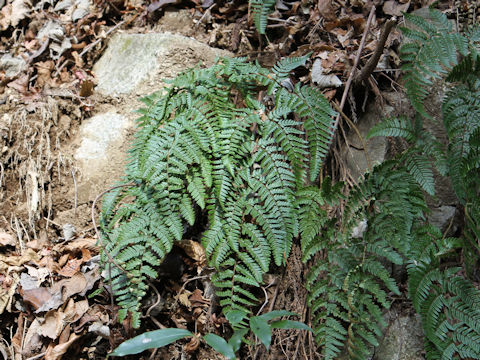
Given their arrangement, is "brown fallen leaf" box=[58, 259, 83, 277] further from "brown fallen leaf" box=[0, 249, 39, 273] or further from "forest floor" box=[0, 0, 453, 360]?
"brown fallen leaf" box=[0, 249, 39, 273]

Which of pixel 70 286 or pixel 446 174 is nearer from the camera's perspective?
pixel 446 174

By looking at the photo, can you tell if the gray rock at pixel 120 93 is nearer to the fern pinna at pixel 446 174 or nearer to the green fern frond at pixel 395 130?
the green fern frond at pixel 395 130

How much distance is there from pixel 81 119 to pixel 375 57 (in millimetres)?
2101

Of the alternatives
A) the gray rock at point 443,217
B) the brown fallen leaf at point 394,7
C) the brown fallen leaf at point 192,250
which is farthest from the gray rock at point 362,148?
the brown fallen leaf at point 192,250

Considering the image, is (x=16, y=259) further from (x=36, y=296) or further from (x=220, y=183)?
(x=220, y=183)

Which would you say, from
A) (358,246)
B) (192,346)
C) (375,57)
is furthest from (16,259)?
(375,57)

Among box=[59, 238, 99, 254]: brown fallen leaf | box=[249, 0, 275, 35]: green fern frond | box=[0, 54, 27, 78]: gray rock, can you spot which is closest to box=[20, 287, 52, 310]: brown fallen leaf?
box=[59, 238, 99, 254]: brown fallen leaf

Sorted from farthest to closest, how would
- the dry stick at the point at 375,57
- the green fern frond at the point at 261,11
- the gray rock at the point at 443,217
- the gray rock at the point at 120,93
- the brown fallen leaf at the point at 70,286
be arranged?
the gray rock at the point at 120,93 → the green fern frond at the point at 261,11 → the gray rock at the point at 443,217 → the brown fallen leaf at the point at 70,286 → the dry stick at the point at 375,57

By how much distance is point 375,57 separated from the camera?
95.1 inches

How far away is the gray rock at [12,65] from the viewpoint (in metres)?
3.31

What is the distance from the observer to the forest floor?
233 centimetres

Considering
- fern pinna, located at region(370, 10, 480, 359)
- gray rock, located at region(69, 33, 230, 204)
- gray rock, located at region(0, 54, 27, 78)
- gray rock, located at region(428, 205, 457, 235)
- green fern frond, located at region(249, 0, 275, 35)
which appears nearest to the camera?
fern pinna, located at region(370, 10, 480, 359)

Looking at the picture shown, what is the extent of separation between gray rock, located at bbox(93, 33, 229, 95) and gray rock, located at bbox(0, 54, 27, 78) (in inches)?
24.6

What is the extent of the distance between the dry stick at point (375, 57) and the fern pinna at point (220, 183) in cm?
46
